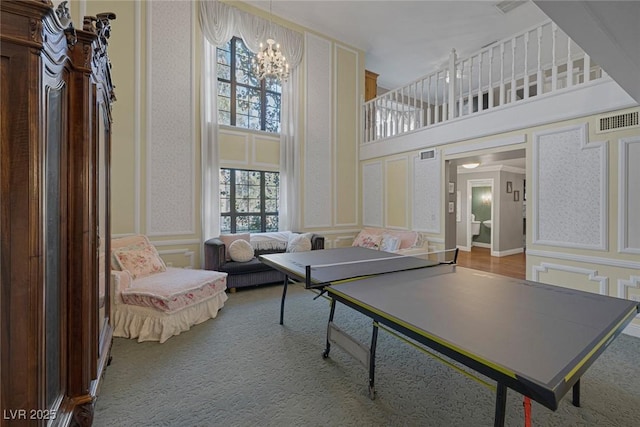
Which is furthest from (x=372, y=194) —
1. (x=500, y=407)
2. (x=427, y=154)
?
(x=500, y=407)

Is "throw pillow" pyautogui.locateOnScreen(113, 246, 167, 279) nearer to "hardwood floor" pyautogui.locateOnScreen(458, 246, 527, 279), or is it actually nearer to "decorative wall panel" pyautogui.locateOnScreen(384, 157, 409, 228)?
"decorative wall panel" pyautogui.locateOnScreen(384, 157, 409, 228)

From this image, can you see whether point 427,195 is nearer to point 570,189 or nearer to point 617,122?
point 570,189

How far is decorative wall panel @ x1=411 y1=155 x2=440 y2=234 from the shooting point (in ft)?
15.6

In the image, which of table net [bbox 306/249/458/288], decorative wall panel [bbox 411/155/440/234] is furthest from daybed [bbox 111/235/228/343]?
decorative wall panel [bbox 411/155/440/234]

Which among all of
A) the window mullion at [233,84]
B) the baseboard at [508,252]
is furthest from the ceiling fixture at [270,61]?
the baseboard at [508,252]

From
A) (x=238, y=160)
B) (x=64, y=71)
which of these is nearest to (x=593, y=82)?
(x=64, y=71)

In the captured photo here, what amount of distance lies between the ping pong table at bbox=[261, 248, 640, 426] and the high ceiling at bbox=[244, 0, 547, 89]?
16.2ft

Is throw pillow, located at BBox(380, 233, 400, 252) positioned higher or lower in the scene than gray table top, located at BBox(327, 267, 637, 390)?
lower

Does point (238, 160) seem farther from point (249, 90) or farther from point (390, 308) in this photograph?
point (390, 308)

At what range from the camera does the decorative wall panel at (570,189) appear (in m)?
3.02

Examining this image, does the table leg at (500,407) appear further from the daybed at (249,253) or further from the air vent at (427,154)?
the air vent at (427,154)

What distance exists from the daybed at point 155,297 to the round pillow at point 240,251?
73 cm

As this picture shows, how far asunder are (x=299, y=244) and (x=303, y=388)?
2.82 m

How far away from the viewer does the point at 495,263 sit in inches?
261
